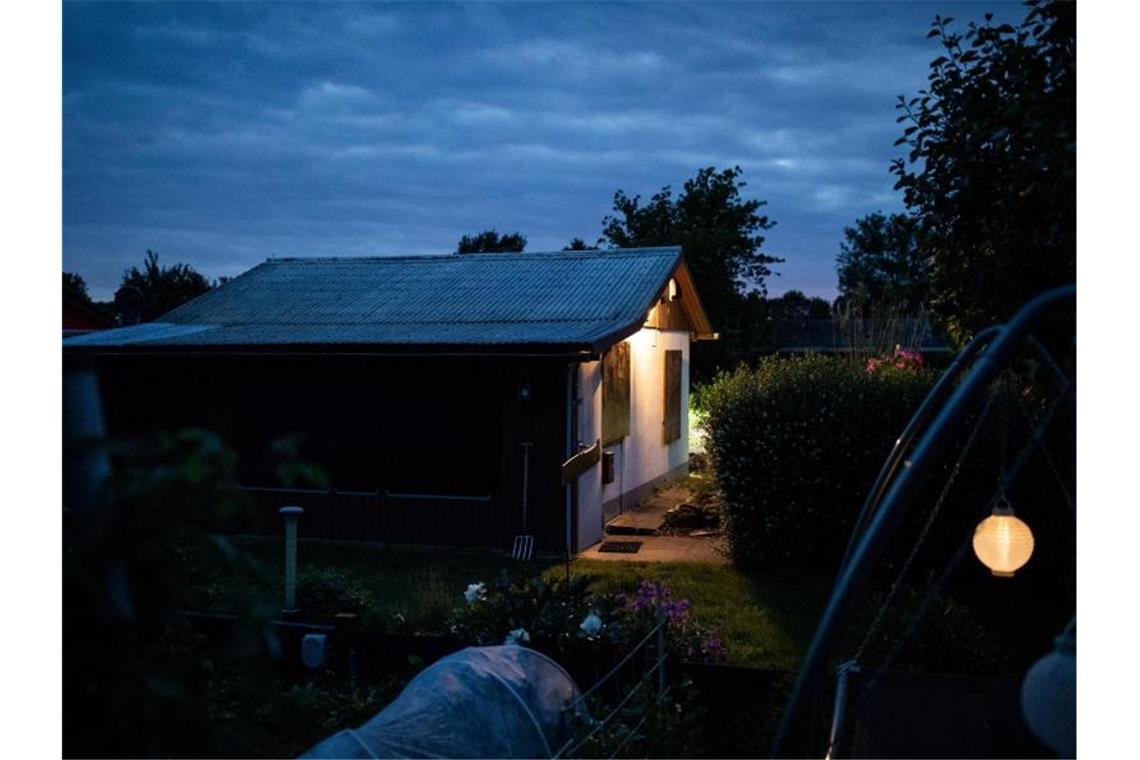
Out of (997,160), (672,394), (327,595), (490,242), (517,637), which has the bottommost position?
(327,595)

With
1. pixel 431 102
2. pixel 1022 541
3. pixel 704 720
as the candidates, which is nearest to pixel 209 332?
pixel 431 102

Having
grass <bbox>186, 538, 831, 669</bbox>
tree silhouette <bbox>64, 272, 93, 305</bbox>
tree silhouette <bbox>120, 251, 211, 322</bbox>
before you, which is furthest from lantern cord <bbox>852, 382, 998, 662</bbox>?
tree silhouette <bbox>120, 251, 211, 322</bbox>

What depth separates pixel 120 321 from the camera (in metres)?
14.0

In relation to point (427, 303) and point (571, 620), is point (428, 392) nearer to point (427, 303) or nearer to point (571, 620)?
point (427, 303)

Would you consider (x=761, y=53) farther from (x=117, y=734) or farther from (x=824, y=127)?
(x=117, y=734)

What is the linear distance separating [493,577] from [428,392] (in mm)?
2488

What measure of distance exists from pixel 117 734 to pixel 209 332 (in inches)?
409

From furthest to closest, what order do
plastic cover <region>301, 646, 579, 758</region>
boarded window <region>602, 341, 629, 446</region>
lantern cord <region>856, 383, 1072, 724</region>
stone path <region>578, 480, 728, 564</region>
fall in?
boarded window <region>602, 341, 629, 446</region>, stone path <region>578, 480, 728, 564</region>, plastic cover <region>301, 646, 579, 758</region>, lantern cord <region>856, 383, 1072, 724</region>

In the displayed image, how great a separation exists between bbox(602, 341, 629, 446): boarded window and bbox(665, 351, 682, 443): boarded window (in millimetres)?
2050

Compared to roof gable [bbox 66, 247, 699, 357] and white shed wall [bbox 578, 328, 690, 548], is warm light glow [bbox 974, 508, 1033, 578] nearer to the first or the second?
roof gable [bbox 66, 247, 699, 357]

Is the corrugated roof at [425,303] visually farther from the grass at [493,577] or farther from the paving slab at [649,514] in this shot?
the paving slab at [649,514]

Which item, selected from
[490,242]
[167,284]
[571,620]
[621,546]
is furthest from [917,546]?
[490,242]

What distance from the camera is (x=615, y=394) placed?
11.4m

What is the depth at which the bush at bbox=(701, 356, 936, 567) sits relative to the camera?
327 inches
